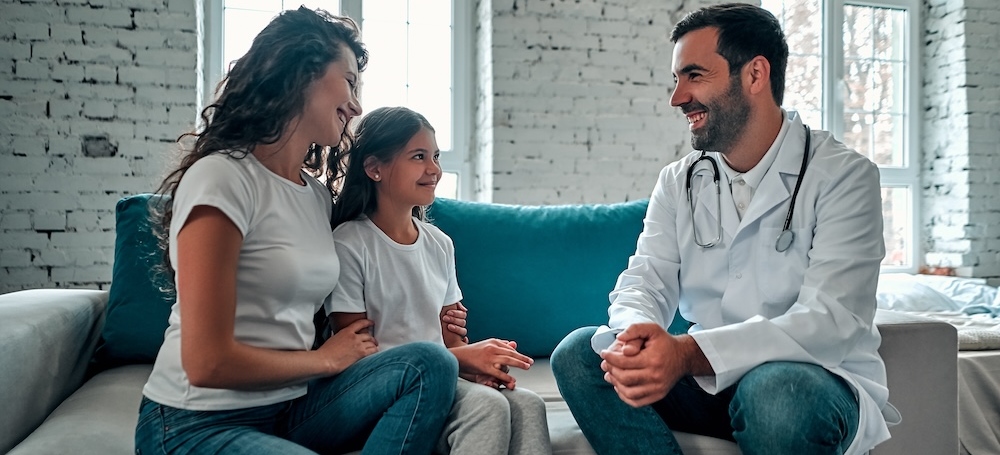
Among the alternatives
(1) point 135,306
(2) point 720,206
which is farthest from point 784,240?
(1) point 135,306

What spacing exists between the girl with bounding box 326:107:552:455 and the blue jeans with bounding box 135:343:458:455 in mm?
105

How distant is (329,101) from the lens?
1.39 m

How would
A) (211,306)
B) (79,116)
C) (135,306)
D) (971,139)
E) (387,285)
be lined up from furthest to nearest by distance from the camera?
(971,139) < (79,116) < (135,306) < (387,285) < (211,306)

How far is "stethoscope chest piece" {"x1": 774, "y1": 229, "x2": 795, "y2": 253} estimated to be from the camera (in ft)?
4.74

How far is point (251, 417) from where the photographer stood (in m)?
1.23

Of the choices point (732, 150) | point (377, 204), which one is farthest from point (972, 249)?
point (377, 204)

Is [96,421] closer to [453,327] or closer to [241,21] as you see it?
[453,327]

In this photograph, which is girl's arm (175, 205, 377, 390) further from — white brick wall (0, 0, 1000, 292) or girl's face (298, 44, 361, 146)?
white brick wall (0, 0, 1000, 292)

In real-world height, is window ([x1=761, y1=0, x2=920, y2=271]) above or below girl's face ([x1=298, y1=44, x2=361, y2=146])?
above

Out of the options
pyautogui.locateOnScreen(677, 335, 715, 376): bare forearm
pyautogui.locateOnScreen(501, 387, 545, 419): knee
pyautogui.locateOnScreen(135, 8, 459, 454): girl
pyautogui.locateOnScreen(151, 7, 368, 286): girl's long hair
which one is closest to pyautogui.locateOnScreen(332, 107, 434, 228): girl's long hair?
pyautogui.locateOnScreen(135, 8, 459, 454): girl

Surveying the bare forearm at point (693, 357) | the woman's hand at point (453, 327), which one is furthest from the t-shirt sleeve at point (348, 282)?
the bare forearm at point (693, 357)

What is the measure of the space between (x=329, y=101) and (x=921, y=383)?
4.17ft

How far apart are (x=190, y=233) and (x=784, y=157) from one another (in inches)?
44.6

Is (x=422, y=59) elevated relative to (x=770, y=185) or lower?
elevated
